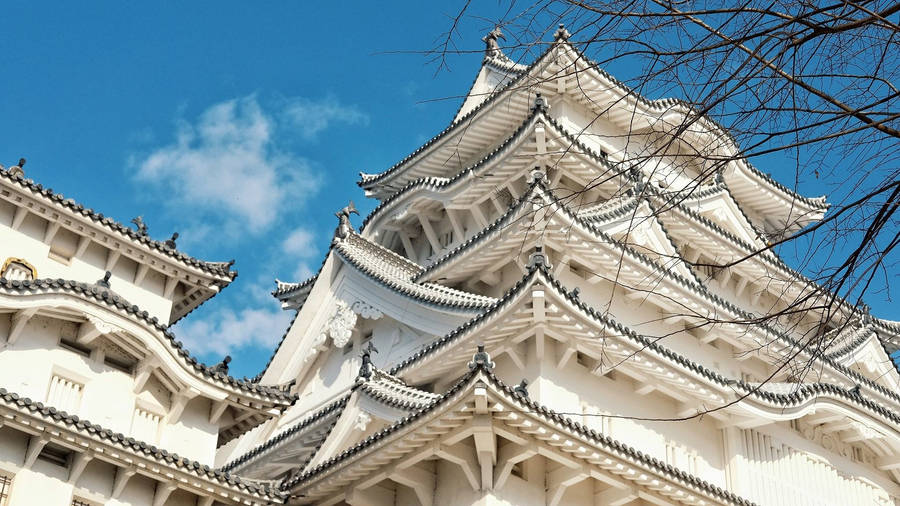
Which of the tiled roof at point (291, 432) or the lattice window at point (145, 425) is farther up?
the tiled roof at point (291, 432)

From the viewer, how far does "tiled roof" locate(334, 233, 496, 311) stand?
62.1 ft

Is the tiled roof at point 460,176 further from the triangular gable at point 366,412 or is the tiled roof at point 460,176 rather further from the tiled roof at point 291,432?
the triangular gable at point 366,412

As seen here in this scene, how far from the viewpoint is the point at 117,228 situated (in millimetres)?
15797

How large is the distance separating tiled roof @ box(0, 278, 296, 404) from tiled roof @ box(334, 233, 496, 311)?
181 inches

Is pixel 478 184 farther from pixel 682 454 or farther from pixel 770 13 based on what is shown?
pixel 770 13

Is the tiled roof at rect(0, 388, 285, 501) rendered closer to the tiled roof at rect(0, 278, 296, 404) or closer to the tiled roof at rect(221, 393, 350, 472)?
the tiled roof at rect(0, 278, 296, 404)

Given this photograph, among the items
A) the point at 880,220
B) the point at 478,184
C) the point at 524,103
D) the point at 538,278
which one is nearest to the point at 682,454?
the point at 538,278

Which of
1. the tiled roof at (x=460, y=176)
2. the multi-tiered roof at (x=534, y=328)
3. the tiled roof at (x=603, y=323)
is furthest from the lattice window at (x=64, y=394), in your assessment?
the tiled roof at (x=460, y=176)

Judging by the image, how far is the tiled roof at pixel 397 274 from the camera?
18.9 metres

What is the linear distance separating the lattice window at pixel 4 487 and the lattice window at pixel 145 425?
2.35m

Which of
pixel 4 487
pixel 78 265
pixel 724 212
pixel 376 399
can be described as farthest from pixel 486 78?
pixel 4 487

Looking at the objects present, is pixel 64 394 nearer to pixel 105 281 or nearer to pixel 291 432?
pixel 105 281

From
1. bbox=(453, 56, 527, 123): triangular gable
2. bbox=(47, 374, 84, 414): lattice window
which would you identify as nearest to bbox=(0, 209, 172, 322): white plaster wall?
bbox=(47, 374, 84, 414): lattice window

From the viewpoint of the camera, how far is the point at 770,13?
17.8ft
